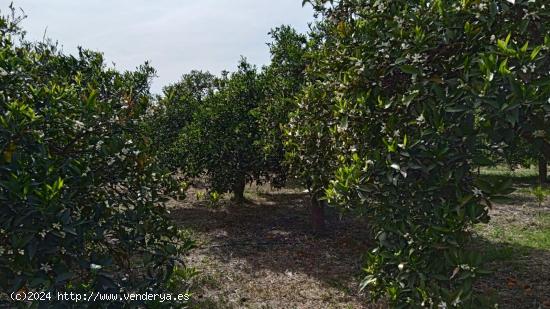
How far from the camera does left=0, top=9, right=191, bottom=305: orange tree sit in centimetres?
271

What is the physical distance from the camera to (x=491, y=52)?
10.3 ft

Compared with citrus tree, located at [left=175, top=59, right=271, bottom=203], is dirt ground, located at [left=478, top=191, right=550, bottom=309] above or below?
below

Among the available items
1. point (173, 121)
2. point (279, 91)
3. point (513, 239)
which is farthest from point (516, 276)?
point (173, 121)

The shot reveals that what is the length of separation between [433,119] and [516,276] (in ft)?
14.6

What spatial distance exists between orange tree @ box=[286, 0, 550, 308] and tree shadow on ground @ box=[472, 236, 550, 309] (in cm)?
200

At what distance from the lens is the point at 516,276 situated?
6.45m

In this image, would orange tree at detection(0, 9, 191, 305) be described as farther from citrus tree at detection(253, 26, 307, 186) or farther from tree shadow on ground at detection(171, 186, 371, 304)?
citrus tree at detection(253, 26, 307, 186)

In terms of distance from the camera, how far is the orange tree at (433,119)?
3.14m

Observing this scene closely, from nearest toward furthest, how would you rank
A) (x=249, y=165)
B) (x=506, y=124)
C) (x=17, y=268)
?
(x=17, y=268) → (x=506, y=124) → (x=249, y=165)

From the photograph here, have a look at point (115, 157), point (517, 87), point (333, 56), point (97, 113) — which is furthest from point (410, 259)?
point (97, 113)

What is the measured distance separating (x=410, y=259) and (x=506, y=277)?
12.9ft

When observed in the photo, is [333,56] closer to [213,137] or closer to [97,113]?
[97,113]

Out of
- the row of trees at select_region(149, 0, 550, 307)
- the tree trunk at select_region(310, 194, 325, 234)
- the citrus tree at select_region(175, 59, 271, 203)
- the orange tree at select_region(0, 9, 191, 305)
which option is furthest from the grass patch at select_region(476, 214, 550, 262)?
the orange tree at select_region(0, 9, 191, 305)

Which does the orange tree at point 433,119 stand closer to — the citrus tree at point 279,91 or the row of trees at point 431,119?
the row of trees at point 431,119
